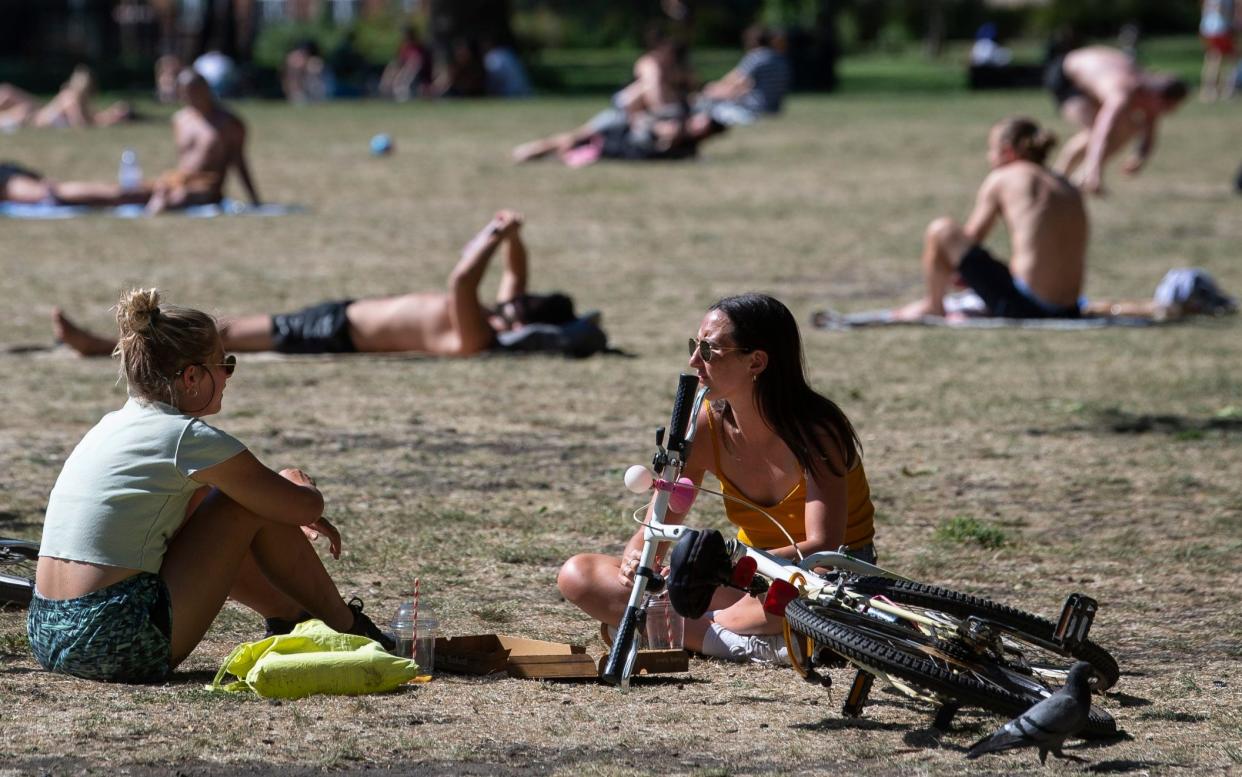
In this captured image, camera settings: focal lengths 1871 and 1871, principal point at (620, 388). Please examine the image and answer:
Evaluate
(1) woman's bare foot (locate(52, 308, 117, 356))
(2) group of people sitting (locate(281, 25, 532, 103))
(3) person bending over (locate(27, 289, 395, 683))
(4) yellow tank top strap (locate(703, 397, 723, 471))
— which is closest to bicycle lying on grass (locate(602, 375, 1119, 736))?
(4) yellow tank top strap (locate(703, 397, 723, 471))

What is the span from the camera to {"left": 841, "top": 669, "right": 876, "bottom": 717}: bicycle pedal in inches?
179

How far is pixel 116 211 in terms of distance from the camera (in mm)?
17484

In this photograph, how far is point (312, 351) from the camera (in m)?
10.3

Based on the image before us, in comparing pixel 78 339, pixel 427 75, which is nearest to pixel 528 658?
pixel 78 339

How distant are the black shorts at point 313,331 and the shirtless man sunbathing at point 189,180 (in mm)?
7145

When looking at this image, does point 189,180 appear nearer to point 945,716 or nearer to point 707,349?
point 707,349

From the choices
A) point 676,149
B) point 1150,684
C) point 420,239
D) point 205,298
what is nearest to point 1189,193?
point 676,149

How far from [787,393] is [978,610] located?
2.76 ft

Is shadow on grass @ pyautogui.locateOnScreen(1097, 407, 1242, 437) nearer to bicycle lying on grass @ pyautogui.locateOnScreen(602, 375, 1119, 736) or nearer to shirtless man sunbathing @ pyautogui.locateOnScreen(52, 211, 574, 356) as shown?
shirtless man sunbathing @ pyautogui.locateOnScreen(52, 211, 574, 356)

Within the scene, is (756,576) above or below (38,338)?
above

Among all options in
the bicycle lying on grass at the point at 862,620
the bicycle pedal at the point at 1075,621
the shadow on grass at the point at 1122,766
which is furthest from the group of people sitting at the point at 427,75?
the shadow on grass at the point at 1122,766

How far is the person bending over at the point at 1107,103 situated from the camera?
1809cm

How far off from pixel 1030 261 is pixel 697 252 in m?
4.23

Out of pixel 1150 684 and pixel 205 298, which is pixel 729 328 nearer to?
pixel 1150 684
